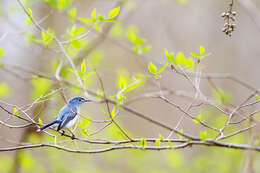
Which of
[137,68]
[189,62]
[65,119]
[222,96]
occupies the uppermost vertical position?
[137,68]

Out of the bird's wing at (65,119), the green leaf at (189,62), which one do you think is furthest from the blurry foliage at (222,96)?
the bird's wing at (65,119)

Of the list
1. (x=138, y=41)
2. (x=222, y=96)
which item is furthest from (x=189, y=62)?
(x=138, y=41)

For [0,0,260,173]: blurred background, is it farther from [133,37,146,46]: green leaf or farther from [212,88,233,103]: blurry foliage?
[133,37,146,46]: green leaf

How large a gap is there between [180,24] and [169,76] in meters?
1.52

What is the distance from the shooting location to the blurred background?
595 centimetres

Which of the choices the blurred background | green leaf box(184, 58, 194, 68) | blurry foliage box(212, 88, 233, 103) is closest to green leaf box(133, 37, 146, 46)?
green leaf box(184, 58, 194, 68)

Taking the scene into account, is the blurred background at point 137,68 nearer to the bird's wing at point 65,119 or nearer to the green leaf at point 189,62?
the bird's wing at point 65,119

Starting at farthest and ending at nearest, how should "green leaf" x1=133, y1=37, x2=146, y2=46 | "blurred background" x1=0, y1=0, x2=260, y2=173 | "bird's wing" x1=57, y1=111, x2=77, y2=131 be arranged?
"blurred background" x1=0, y1=0, x2=260, y2=173 → "green leaf" x1=133, y1=37, x2=146, y2=46 → "bird's wing" x1=57, y1=111, x2=77, y2=131

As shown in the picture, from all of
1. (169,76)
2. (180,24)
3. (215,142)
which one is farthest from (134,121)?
(215,142)

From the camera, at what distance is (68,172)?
6.54 m

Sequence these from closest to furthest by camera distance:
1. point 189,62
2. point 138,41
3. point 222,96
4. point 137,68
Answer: point 189,62
point 222,96
point 138,41
point 137,68

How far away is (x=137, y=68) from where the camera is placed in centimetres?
964

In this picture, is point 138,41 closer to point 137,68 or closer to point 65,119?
point 65,119

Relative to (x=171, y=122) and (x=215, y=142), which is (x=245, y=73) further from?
(x=215, y=142)
